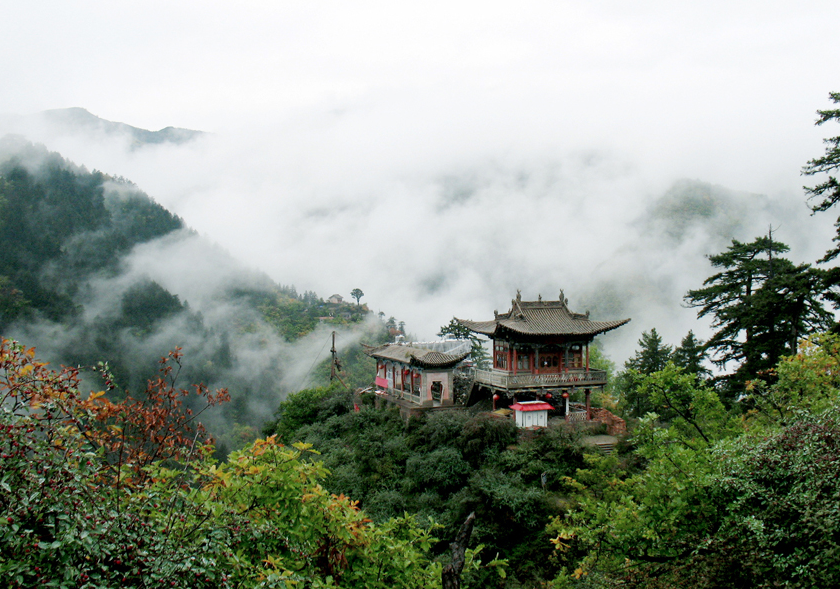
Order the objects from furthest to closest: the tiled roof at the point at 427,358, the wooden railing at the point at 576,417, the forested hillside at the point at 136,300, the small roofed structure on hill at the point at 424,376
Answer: the forested hillside at the point at 136,300, the small roofed structure on hill at the point at 424,376, the tiled roof at the point at 427,358, the wooden railing at the point at 576,417

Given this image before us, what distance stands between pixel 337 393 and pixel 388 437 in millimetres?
8000

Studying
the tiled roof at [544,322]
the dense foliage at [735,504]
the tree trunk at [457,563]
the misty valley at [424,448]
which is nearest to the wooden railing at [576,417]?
the misty valley at [424,448]

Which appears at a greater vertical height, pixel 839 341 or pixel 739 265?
pixel 739 265

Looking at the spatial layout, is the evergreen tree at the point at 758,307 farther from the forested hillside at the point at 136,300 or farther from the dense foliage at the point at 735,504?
the forested hillside at the point at 136,300

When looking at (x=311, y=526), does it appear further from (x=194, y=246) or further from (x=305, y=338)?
(x=194, y=246)

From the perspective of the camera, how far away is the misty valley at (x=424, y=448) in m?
4.12

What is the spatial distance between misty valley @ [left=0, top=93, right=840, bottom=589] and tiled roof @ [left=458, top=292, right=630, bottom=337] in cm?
15

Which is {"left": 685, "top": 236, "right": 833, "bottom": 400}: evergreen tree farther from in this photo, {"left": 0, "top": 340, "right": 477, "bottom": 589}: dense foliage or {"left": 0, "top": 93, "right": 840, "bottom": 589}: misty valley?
{"left": 0, "top": 340, "right": 477, "bottom": 589}: dense foliage

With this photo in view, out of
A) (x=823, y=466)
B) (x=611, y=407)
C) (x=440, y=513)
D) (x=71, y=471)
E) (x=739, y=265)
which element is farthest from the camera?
(x=611, y=407)

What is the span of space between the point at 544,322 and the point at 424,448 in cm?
783

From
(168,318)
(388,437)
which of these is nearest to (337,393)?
(388,437)

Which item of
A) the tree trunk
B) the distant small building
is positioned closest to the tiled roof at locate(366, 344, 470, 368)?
the distant small building

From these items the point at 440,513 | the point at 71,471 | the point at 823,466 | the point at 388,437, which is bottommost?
the point at 440,513

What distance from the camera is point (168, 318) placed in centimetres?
5369
